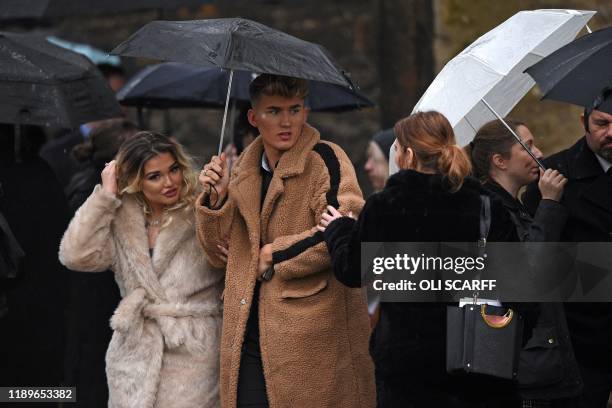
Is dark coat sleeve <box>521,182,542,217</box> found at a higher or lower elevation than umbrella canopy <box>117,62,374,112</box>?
lower

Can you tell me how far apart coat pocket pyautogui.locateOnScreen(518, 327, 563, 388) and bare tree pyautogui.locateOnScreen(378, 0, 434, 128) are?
4.96 meters

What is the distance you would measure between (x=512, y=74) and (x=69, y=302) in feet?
8.58

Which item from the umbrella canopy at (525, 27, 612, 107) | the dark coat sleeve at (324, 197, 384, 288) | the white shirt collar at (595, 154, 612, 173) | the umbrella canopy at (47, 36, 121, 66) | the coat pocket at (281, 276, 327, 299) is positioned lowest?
the coat pocket at (281, 276, 327, 299)

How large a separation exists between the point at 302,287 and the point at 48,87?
1.67m

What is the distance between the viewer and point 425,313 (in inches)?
209

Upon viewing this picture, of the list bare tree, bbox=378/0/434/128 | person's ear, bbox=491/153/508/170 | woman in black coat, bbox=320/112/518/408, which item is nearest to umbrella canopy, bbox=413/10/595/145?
person's ear, bbox=491/153/508/170

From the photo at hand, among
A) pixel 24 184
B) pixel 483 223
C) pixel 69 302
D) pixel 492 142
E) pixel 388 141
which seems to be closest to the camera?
pixel 483 223

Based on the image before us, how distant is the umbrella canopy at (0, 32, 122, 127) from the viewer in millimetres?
6512

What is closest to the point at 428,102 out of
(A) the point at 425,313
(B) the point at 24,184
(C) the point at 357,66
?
(A) the point at 425,313

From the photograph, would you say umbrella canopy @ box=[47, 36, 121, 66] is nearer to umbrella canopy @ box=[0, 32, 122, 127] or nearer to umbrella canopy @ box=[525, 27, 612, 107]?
umbrella canopy @ box=[0, 32, 122, 127]

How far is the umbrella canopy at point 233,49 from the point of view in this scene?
18.4ft

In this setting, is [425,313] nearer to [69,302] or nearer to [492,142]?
[492,142]

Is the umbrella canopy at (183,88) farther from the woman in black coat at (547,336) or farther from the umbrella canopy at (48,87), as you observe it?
the woman in black coat at (547,336)

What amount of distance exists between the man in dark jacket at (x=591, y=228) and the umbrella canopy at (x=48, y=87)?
2.21 m
